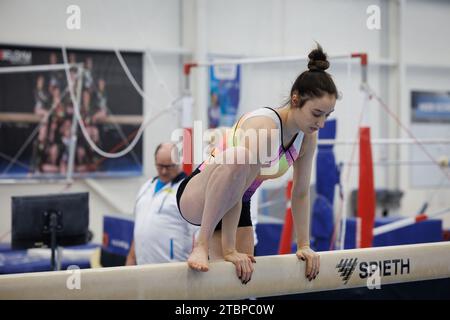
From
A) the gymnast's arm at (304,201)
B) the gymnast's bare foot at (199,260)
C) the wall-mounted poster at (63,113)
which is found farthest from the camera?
the wall-mounted poster at (63,113)

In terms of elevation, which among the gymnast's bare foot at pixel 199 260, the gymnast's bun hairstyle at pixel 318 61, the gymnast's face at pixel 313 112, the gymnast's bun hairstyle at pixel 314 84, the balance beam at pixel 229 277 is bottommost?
the balance beam at pixel 229 277

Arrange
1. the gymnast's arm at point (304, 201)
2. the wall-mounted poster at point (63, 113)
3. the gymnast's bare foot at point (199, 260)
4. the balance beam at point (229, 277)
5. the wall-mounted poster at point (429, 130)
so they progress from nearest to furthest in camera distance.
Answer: the balance beam at point (229, 277) → the gymnast's bare foot at point (199, 260) → the gymnast's arm at point (304, 201) → the wall-mounted poster at point (63, 113) → the wall-mounted poster at point (429, 130)

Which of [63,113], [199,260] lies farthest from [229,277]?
[63,113]

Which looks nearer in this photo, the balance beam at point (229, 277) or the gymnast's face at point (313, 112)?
the balance beam at point (229, 277)

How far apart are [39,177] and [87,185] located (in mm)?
665

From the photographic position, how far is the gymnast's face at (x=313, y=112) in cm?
234

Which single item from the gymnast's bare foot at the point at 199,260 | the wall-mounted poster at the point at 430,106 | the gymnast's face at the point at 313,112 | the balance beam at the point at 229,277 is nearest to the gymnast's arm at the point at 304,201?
the balance beam at the point at 229,277

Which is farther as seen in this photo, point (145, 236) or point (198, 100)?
point (198, 100)

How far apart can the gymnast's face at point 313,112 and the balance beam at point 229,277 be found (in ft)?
1.99

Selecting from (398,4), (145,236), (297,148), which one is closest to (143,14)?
(398,4)

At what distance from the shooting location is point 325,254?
2.71 meters

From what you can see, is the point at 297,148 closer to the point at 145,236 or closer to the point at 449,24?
the point at 145,236

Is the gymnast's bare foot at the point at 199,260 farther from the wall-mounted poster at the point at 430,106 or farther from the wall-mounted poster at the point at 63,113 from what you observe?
the wall-mounted poster at the point at 430,106

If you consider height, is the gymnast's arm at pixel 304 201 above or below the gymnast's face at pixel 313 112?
below
